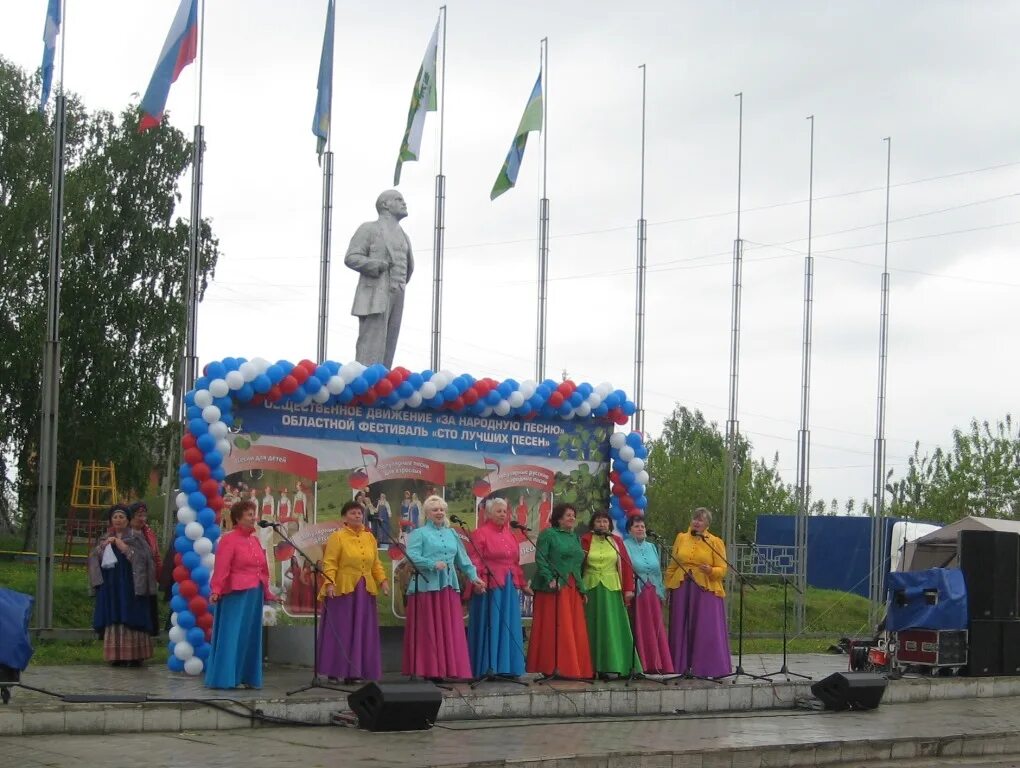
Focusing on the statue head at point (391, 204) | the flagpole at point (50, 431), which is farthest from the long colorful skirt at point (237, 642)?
the statue head at point (391, 204)

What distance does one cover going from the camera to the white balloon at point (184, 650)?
12102 millimetres

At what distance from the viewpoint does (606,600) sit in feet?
42.2

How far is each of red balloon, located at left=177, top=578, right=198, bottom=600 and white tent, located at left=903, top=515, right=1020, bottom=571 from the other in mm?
8625

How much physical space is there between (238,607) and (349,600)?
965mm

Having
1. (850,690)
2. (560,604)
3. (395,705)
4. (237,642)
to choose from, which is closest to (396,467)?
(560,604)

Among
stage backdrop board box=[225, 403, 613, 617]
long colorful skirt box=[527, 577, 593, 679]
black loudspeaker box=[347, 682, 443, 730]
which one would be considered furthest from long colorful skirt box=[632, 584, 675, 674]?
black loudspeaker box=[347, 682, 443, 730]

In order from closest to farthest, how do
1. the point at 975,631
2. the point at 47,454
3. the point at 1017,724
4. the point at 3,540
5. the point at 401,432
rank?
the point at 1017,724, the point at 401,432, the point at 47,454, the point at 975,631, the point at 3,540

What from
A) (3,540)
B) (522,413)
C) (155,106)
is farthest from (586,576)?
(3,540)

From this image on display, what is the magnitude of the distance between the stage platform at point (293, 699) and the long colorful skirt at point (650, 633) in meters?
0.33

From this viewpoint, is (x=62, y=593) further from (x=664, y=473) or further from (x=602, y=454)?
(x=664, y=473)

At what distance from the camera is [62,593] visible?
20.2 metres

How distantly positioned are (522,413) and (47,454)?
472 cm

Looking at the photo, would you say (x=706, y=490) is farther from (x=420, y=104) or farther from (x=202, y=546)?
(x=202, y=546)

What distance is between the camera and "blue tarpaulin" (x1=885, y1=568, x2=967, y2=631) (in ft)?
50.1
